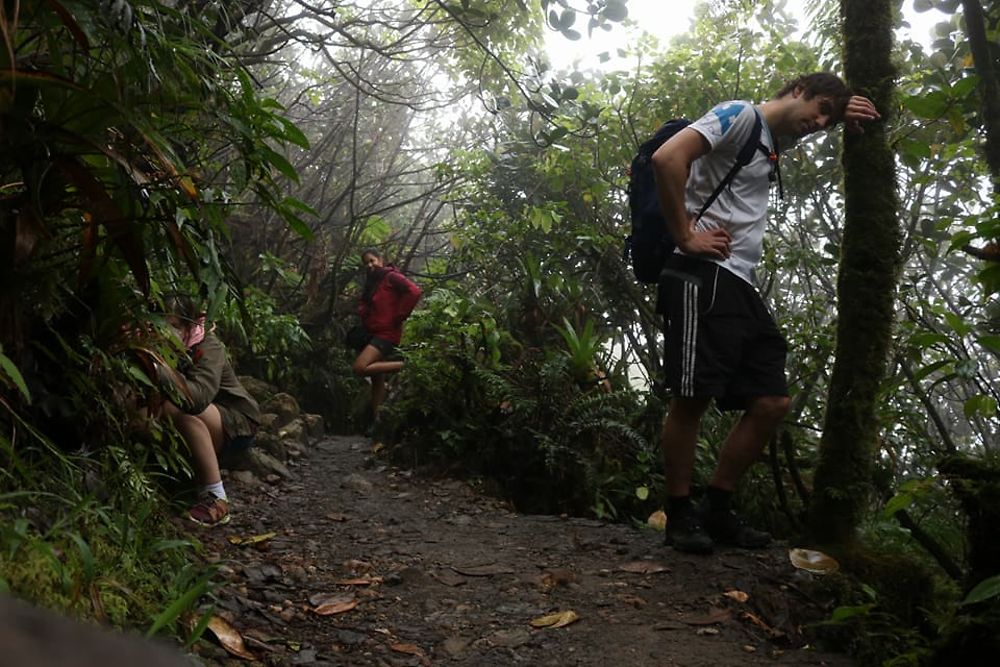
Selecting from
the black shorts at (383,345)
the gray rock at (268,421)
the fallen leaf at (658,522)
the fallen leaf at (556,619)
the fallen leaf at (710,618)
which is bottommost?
the fallen leaf at (556,619)

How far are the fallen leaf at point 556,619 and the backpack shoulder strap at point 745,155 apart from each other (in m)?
1.64

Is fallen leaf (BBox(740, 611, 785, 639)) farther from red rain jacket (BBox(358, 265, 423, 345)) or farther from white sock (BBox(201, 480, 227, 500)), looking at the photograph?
red rain jacket (BBox(358, 265, 423, 345))

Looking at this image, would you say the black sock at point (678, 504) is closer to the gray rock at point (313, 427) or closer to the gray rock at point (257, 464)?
the gray rock at point (257, 464)

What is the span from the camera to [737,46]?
7.86 meters

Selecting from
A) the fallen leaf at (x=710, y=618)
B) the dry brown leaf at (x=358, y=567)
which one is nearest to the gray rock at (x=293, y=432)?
the dry brown leaf at (x=358, y=567)

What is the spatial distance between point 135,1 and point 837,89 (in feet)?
8.37

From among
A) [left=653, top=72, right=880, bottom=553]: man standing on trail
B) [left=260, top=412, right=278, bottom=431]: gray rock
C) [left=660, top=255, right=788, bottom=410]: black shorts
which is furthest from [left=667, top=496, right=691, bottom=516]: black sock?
[left=260, top=412, right=278, bottom=431]: gray rock

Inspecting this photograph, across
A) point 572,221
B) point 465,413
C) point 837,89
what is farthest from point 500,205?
point 837,89

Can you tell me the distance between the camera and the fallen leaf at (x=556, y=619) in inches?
111

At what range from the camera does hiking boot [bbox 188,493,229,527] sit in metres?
3.70

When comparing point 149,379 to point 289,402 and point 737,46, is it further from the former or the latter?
point 737,46

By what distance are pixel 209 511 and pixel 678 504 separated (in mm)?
2140

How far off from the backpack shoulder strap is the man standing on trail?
0.06ft

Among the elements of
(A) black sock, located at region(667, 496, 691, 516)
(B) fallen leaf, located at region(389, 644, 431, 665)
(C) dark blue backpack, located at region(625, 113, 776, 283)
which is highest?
(C) dark blue backpack, located at region(625, 113, 776, 283)
